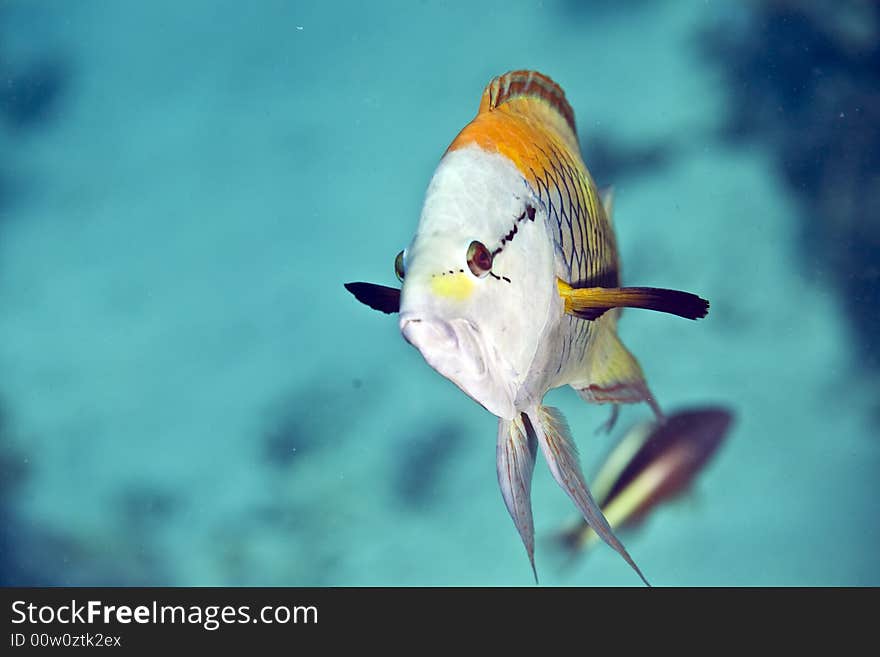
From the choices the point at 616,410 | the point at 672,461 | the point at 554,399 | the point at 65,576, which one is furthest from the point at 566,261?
the point at 65,576

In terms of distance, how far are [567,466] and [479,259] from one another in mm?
496

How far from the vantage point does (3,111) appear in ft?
17.9

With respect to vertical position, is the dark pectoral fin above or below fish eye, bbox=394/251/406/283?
above

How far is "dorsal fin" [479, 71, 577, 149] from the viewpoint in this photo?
1.41m

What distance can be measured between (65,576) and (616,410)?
5311 millimetres

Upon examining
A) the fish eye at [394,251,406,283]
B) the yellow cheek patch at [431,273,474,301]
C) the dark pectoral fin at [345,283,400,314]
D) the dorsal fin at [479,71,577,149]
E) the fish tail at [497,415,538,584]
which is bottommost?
the fish tail at [497,415,538,584]

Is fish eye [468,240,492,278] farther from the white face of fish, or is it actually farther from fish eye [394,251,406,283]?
fish eye [394,251,406,283]

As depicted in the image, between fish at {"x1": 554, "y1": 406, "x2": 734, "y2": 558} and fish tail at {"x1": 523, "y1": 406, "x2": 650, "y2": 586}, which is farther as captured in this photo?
fish at {"x1": 554, "y1": 406, "x2": 734, "y2": 558}

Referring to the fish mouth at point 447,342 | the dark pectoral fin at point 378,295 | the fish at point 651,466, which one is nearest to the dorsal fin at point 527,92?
the dark pectoral fin at point 378,295

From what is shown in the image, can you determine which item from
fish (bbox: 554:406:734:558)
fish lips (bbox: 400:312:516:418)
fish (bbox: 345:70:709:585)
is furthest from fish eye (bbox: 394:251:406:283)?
fish (bbox: 554:406:734:558)

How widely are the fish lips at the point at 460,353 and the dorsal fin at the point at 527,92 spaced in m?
0.57

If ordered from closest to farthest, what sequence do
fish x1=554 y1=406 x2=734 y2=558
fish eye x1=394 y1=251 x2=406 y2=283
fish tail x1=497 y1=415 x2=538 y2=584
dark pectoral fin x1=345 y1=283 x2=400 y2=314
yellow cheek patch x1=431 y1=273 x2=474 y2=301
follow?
yellow cheek patch x1=431 y1=273 x2=474 y2=301 → fish eye x1=394 y1=251 x2=406 y2=283 → fish tail x1=497 y1=415 x2=538 y2=584 → dark pectoral fin x1=345 y1=283 x2=400 y2=314 → fish x1=554 y1=406 x2=734 y2=558

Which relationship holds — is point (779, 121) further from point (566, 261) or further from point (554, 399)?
point (566, 261)

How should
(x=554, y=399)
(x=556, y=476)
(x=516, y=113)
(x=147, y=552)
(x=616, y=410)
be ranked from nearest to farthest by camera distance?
1. (x=556, y=476)
2. (x=516, y=113)
3. (x=616, y=410)
4. (x=554, y=399)
5. (x=147, y=552)
